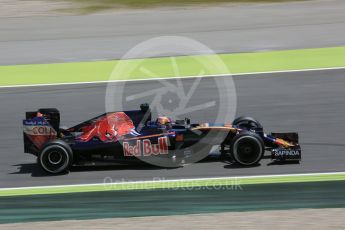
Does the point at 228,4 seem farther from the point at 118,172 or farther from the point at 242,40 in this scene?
the point at 118,172

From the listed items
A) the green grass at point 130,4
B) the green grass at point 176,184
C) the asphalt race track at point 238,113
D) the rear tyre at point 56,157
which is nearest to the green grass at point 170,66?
the asphalt race track at point 238,113

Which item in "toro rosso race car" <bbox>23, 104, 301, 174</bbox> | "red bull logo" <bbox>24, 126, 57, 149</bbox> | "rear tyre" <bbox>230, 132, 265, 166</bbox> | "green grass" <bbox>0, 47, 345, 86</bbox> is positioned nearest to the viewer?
"rear tyre" <bbox>230, 132, 265, 166</bbox>

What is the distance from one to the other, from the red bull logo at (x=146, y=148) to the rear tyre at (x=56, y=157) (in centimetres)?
71

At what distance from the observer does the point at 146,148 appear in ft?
30.7

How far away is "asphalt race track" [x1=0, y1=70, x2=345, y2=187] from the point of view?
9383 mm

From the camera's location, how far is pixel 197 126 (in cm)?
956

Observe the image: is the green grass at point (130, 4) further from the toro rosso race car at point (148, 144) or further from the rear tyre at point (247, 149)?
the rear tyre at point (247, 149)

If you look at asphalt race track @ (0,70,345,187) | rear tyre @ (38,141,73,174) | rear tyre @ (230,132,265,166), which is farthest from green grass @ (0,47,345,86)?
rear tyre @ (230,132,265,166)

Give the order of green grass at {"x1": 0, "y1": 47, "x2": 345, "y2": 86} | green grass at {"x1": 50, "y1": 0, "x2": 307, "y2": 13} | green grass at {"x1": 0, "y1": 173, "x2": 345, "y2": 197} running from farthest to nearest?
1. green grass at {"x1": 50, "y1": 0, "x2": 307, "y2": 13}
2. green grass at {"x1": 0, "y1": 47, "x2": 345, "y2": 86}
3. green grass at {"x1": 0, "y1": 173, "x2": 345, "y2": 197}

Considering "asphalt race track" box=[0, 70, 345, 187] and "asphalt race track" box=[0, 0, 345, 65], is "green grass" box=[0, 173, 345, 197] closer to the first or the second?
"asphalt race track" box=[0, 70, 345, 187]

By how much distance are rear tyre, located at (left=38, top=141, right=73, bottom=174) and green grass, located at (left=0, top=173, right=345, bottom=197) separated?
1.32 ft

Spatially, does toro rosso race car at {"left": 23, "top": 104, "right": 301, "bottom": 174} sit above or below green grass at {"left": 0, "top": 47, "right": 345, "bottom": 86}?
below

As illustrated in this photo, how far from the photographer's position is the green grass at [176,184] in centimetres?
876

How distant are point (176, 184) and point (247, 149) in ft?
3.52
